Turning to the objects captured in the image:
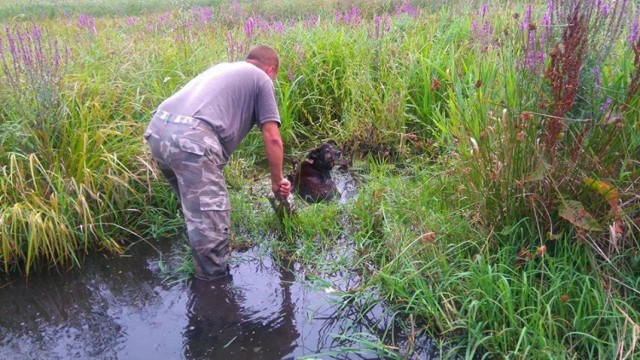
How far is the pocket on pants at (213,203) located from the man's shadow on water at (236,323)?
0.54 metres

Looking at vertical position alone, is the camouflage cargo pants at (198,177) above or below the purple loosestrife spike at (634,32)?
below

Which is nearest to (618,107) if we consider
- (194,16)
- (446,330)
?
(446,330)

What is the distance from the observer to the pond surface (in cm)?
346

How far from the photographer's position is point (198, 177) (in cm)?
393

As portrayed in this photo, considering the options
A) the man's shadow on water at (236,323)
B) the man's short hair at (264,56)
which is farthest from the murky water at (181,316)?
the man's short hair at (264,56)

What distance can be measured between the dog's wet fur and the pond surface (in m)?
0.91

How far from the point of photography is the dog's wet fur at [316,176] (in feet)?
17.0

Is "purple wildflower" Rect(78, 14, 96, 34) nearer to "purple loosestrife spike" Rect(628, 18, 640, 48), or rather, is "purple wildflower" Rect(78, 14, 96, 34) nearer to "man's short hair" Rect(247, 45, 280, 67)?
"man's short hair" Rect(247, 45, 280, 67)

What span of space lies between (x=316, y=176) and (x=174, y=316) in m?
1.95

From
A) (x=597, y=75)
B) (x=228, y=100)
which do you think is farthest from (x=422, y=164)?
(x=597, y=75)

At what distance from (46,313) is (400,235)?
2389 millimetres

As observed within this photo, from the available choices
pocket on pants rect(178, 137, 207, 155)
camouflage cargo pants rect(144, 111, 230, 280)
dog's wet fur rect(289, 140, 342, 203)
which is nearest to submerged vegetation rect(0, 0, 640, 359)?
dog's wet fur rect(289, 140, 342, 203)

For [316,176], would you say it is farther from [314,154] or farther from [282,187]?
[282,187]

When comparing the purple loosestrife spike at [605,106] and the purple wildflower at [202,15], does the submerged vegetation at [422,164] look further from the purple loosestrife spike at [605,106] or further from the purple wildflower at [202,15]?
the purple wildflower at [202,15]
